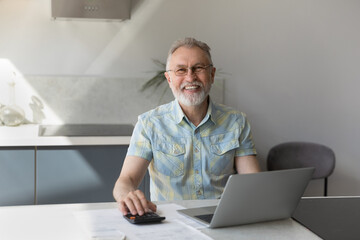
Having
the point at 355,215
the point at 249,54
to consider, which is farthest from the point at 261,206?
the point at 249,54

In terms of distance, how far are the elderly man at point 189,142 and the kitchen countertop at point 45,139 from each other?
1.10 meters

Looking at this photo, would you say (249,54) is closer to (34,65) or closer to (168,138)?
(34,65)

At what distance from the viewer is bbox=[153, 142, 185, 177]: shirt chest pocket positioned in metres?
2.32

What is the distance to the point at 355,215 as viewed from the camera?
182cm

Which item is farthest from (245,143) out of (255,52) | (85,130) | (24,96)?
(24,96)

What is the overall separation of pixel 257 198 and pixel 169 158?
81 centimetres

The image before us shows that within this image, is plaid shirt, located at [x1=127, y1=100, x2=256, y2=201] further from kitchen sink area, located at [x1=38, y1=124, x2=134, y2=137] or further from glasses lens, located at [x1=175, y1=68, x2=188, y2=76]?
kitchen sink area, located at [x1=38, y1=124, x2=134, y2=137]

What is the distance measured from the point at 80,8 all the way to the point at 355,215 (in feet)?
8.56

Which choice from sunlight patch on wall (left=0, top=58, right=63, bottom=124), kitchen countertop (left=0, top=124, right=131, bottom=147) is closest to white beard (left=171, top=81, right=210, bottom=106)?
kitchen countertop (left=0, top=124, right=131, bottom=147)

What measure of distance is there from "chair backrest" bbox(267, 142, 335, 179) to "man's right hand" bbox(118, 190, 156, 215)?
242 cm

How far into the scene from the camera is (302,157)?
4.07m

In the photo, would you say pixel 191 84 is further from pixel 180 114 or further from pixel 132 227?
pixel 132 227

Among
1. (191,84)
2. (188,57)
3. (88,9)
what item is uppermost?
(88,9)

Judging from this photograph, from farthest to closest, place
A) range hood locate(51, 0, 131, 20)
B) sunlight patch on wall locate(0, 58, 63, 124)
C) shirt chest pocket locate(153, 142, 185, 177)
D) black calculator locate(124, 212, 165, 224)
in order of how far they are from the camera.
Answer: sunlight patch on wall locate(0, 58, 63, 124)
range hood locate(51, 0, 131, 20)
shirt chest pocket locate(153, 142, 185, 177)
black calculator locate(124, 212, 165, 224)
